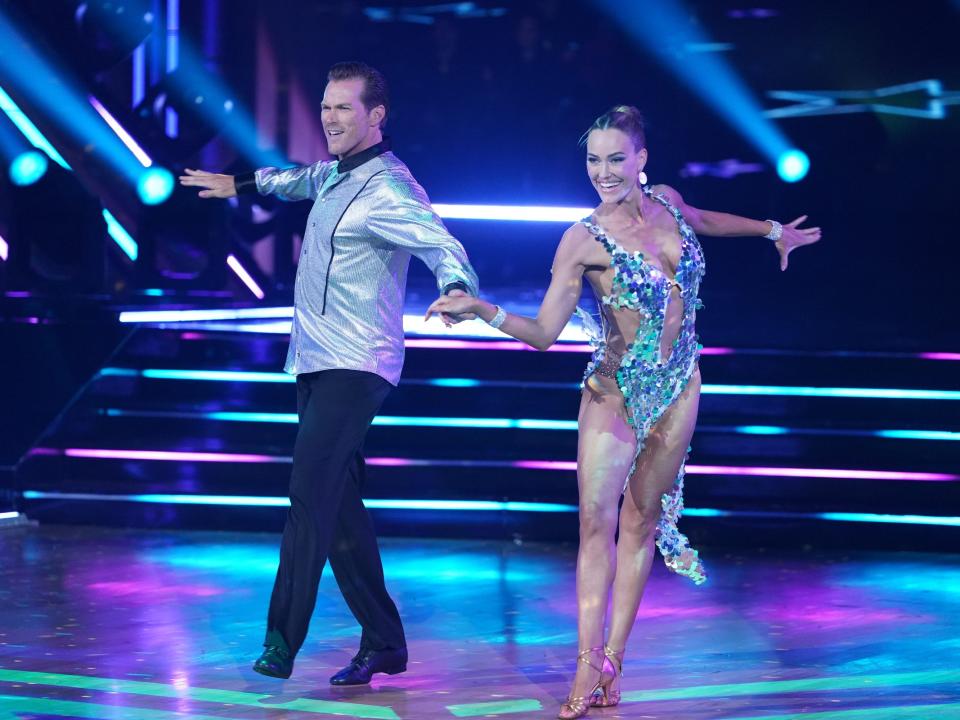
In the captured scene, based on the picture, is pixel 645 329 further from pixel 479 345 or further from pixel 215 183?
pixel 479 345

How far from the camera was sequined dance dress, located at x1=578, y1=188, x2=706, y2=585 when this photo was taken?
3625mm

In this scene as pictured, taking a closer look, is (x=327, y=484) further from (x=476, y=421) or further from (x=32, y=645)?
→ (x=476, y=421)

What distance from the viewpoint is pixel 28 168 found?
8250mm

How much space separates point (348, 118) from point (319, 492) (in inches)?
40.8

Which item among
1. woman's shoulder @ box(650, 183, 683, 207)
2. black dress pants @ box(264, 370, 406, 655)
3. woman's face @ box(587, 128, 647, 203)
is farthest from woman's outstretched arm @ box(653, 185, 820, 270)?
black dress pants @ box(264, 370, 406, 655)

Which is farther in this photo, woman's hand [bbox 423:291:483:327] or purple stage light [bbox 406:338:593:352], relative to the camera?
purple stage light [bbox 406:338:593:352]

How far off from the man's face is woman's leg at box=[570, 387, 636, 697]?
104cm

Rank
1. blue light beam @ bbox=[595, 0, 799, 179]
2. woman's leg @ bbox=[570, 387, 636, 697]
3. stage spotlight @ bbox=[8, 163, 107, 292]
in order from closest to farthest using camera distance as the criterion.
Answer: woman's leg @ bbox=[570, 387, 636, 697] → stage spotlight @ bbox=[8, 163, 107, 292] → blue light beam @ bbox=[595, 0, 799, 179]

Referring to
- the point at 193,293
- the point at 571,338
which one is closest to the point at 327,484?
the point at 571,338

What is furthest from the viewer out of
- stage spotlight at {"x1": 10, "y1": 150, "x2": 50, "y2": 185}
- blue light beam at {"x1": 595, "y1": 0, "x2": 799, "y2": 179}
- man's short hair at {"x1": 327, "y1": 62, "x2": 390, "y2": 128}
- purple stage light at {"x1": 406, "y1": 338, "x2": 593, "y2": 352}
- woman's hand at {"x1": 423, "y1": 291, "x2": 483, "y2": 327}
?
blue light beam at {"x1": 595, "y1": 0, "x2": 799, "y2": 179}

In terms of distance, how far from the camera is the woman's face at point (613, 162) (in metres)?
3.58

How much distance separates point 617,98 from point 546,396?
5258mm

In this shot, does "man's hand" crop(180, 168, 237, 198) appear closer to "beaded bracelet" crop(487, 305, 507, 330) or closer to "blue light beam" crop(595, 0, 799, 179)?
"beaded bracelet" crop(487, 305, 507, 330)

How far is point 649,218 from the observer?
3752 mm
